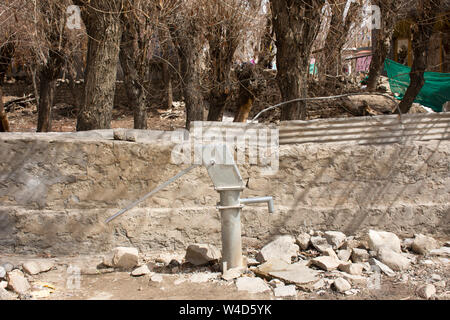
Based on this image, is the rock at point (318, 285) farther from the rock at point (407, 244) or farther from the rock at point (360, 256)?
the rock at point (407, 244)

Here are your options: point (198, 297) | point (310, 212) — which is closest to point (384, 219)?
point (310, 212)

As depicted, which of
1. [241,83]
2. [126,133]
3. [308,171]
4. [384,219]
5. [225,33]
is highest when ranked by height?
[225,33]

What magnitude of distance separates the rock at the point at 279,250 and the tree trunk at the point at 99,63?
3143 mm

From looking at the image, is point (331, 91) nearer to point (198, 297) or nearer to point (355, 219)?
point (355, 219)

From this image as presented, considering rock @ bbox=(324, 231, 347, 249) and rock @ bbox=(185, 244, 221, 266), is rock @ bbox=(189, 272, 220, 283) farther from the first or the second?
rock @ bbox=(324, 231, 347, 249)

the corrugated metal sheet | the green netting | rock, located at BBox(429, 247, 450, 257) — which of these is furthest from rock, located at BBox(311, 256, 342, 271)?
the green netting

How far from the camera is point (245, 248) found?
355cm

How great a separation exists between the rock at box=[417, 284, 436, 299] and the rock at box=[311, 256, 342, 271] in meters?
0.56

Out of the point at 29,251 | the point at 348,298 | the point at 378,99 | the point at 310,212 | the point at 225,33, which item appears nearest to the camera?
the point at 348,298

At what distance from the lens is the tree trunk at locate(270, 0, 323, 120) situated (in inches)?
228

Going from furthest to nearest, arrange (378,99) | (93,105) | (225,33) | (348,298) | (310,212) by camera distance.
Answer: (378,99), (225,33), (93,105), (310,212), (348,298)

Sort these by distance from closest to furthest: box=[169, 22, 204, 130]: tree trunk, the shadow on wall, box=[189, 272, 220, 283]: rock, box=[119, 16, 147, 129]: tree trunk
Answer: box=[189, 272, 220, 283]: rock → the shadow on wall → box=[119, 16, 147, 129]: tree trunk → box=[169, 22, 204, 130]: tree trunk

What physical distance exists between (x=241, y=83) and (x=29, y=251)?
608 cm

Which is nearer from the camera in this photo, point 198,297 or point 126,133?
point 198,297
